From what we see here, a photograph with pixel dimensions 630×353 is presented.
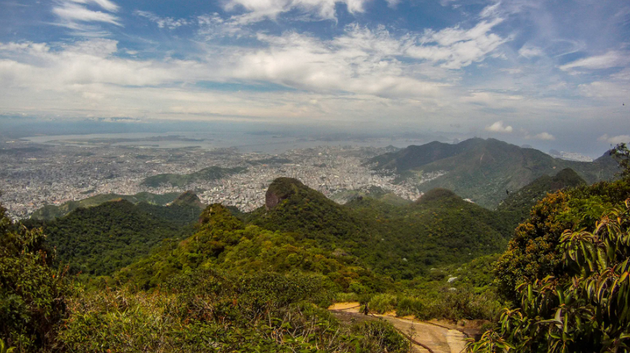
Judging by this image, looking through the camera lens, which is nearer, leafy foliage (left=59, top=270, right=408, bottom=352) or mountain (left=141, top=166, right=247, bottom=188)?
leafy foliage (left=59, top=270, right=408, bottom=352)

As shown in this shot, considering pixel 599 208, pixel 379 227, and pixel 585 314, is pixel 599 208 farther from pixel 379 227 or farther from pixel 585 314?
pixel 379 227

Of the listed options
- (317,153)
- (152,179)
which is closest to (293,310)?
(152,179)

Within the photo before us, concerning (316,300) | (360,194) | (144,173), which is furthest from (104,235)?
(144,173)

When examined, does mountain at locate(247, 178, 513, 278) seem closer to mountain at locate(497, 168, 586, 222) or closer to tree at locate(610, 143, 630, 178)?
mountain at locate(497, 168, 586, 222)

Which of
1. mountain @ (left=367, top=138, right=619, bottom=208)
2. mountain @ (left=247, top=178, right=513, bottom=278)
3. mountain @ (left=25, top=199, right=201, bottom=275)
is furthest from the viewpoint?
mountain @ (left=367, top=138, right=619, bottom=208)

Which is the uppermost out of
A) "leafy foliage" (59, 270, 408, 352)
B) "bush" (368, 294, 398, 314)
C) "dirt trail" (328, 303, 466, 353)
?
"leafy foliage" (59, 270, 408, 352)

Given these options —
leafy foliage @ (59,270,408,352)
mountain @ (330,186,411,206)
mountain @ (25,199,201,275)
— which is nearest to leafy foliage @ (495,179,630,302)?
leafy foliage @ (59,270,408,352)

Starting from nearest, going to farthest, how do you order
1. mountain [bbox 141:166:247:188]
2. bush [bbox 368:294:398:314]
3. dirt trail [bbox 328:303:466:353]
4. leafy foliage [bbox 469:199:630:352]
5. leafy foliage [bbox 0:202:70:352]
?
leafy foliage [bbox 469:199:630:352], leafy foliage [bbox 0:202:70:352], dirt trail [bbox 328:303:466:353], bush [bbox 368:294:398:314], mountain [bbox 141:166:247:188]
